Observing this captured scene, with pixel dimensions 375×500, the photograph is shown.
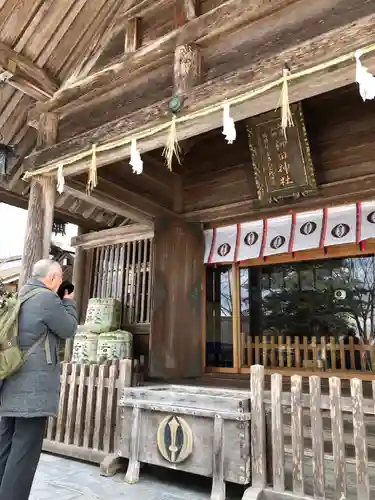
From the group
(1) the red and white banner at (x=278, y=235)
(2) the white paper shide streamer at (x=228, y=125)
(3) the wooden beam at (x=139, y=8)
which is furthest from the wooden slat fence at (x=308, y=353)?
(3) the wooden beam at (x=139, y=8)

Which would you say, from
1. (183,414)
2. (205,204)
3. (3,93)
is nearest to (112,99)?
(3,93)

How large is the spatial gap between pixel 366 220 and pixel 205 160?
298cm

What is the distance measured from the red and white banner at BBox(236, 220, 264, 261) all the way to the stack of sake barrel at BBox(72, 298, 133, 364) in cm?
243

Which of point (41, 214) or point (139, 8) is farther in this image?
point (41, 214)

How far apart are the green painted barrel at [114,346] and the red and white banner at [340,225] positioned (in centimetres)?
361

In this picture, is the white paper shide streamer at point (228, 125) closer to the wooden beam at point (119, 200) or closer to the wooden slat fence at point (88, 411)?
the wooden beam at point (119, 200)

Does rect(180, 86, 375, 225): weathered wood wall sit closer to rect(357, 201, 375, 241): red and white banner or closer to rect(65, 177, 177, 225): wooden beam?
rect(357, 201, 375, 241): red and white banner

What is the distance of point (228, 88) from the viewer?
12.6 ft

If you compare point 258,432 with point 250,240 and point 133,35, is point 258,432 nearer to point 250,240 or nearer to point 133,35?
point 250,240

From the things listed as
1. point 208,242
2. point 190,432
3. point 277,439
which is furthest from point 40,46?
point 277,439

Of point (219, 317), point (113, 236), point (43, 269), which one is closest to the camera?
point (43, 269)

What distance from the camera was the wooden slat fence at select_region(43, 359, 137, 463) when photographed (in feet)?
15.4

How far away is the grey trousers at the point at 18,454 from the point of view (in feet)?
8.98

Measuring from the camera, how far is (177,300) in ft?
22.3
